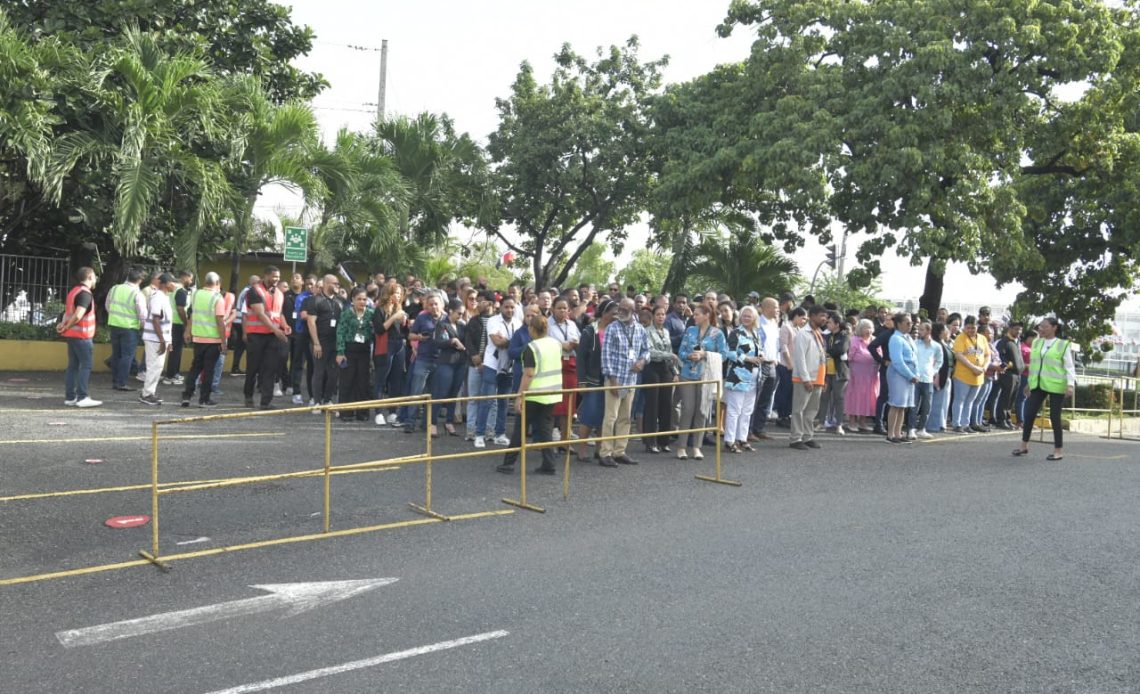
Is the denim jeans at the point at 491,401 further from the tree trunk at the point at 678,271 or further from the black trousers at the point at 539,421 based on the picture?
the tree trunk at the point at 678,271

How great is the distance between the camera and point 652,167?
104ft

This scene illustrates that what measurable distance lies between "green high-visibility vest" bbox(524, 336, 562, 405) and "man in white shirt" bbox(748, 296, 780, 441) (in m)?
4.19

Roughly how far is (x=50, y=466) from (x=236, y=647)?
5.77m

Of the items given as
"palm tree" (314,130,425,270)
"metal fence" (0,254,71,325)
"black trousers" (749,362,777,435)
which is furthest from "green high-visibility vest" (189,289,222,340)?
"black trousers" (749,362,777,435)

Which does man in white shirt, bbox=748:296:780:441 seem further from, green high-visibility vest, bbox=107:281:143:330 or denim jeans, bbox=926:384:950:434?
green high-visibility vest, bbox=107:281:143:330

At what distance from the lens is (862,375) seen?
55.4 feet

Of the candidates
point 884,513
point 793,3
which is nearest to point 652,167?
point 793,3

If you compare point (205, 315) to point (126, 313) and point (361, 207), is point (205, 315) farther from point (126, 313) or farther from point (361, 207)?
point (361, 207)

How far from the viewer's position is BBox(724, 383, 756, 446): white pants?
44.4ft

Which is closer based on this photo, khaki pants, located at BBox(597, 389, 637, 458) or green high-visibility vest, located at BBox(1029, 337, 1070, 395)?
khaki pants, located at BBox(597, 389, 637, 458)

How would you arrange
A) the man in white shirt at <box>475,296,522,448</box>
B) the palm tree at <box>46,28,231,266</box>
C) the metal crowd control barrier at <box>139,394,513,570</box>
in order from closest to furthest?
the metal crowd control barrier at <box>139,394,513,570</box>, the man in white shirt at <box>475,296,522,448</box>, the palm tree at <box>46,28,231,266</box>

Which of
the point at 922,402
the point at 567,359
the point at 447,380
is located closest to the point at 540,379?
the point at 567,359

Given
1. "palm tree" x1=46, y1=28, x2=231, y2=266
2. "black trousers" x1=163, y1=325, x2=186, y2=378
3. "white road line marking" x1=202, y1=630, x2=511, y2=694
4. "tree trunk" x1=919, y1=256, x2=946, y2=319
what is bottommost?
"white road line marking" x1=202, y1=630, x2=511, y2=694

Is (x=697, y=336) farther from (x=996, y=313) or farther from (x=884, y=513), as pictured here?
(x=996, y=313)
